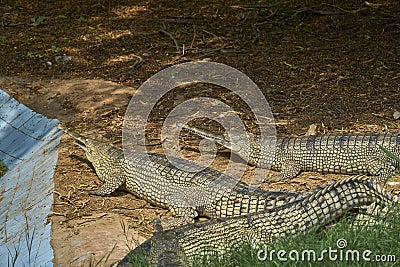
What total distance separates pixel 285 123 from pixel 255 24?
3121 mm

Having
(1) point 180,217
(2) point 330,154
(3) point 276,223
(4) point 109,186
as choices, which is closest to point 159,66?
(4) point 109,186

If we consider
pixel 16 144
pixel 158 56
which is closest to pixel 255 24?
pixel 158 56

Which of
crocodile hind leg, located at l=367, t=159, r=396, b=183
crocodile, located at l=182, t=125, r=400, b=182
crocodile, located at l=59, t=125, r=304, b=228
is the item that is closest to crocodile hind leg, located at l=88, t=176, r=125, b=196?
crocodile, located at l=59, t=125, r=304, b=228

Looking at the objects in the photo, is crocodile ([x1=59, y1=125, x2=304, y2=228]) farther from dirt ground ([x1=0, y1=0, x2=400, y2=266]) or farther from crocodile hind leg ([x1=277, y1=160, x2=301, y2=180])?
crocodile hind leg ([x1=277, y1=160, x2=301, y2=180])

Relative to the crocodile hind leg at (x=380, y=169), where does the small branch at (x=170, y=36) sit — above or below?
below

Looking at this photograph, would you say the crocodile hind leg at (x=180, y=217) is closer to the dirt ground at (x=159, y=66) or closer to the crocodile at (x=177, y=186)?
the crocodile at (x=177, y=186)

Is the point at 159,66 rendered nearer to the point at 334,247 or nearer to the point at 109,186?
the point at 109,186

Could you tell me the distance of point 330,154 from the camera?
608cm

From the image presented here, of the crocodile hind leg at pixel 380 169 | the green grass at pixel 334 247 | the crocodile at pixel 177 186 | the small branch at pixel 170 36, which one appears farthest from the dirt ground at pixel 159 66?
the green grass at pixel 334 247

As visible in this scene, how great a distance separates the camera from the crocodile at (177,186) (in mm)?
5219

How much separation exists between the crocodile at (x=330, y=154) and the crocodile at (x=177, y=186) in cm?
76

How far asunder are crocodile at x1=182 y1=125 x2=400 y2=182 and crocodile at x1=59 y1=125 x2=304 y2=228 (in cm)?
76

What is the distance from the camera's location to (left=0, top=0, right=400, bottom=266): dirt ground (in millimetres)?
5670

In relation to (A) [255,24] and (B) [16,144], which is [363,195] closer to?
(B) [16,144]
